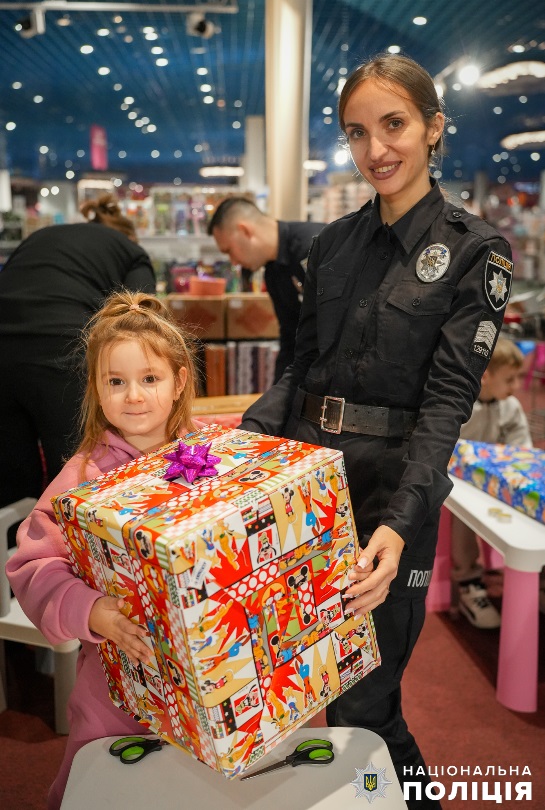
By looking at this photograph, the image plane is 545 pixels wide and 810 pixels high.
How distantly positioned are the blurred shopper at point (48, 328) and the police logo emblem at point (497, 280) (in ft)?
4.36

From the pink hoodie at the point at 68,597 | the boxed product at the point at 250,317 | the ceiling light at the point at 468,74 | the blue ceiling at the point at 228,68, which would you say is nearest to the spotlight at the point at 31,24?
the blue ceiling at the point at 228,68

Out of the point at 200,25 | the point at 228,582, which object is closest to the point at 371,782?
the point at 228,582

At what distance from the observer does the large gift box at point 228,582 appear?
3.31ft

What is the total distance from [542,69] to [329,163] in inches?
309

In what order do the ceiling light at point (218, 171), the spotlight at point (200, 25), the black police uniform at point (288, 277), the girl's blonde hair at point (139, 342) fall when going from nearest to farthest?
the girl's blonde hair at point (139, 342), the black police uniform at point (288, 277), the spotlight at point (200, 25), the ceiling light at point (218, 171)

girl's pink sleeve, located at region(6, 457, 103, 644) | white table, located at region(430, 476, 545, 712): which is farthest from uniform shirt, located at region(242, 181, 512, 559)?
white table, located at region(430, 476, 545, 712)

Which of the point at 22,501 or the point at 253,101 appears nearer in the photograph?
the point at 22,501

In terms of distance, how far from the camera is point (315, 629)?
1168 mm

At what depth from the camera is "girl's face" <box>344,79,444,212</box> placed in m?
1.46

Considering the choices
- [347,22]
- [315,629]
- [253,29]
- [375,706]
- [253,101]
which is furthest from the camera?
[253,101]

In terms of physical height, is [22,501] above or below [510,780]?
above

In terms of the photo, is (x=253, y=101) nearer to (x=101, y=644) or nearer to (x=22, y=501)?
(x=22, y=501)

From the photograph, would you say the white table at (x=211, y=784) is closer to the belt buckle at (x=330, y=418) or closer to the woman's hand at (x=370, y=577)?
the woman's hand at (x=370, y=577)

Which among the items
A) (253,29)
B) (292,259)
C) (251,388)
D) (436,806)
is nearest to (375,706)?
(436,806)
